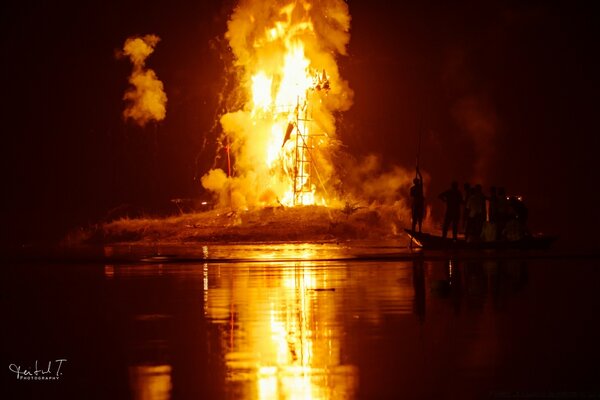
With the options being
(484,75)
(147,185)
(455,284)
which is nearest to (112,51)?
(147,185)

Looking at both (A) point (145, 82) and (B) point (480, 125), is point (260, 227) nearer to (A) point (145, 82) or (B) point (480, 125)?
(A) point (145, 82)

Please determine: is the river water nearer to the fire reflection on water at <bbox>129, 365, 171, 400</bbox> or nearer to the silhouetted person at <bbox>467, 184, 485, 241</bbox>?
the fire reflection on water at <bbox>129, 365, 171, 400</bbox>

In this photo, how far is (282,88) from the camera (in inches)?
1671

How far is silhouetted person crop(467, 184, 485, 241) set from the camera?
27.6 meters

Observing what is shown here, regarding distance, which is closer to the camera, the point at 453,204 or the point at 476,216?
the point at 476,216

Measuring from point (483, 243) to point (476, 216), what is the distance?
1.37 m

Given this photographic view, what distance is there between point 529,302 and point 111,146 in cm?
4922

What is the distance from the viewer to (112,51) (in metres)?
56.7

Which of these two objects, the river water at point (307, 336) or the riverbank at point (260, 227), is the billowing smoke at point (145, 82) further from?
the river water at point (307, 336)

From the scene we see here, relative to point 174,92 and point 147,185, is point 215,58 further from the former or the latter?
point 147,185

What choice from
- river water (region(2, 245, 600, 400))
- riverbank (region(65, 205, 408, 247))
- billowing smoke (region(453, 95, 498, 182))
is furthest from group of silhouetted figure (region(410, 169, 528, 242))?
billowing smoke (region(453, 95, 498, 182))

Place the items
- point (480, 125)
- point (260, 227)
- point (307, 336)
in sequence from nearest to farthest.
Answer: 1. point (307, 336)
2. point (260, 227)
3. point (480, 125)

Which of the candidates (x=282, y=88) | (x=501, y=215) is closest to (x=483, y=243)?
(x=501, y=215)
